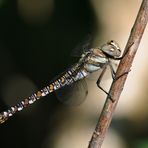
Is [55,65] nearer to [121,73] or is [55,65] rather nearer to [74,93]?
[74,93]

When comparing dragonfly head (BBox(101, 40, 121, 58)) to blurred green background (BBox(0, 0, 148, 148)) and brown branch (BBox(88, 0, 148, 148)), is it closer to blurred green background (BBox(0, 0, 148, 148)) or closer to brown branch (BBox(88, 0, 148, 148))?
brown branch (BBox(88, 0, 148, 148))

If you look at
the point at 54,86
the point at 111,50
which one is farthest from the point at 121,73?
the point at 54,86

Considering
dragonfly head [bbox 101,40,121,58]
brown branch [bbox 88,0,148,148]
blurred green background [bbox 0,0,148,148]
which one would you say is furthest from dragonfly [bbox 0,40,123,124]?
blurred green background [bbox 0,0,148,148]

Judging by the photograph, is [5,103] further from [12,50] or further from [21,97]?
[12,50]

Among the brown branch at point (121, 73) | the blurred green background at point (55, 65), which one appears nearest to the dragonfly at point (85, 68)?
the brown branch at point (121, 73)

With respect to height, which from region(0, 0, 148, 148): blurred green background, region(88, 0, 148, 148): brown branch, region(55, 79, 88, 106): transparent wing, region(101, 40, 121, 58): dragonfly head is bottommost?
region(0, 0, 148, 148): blurred green background
